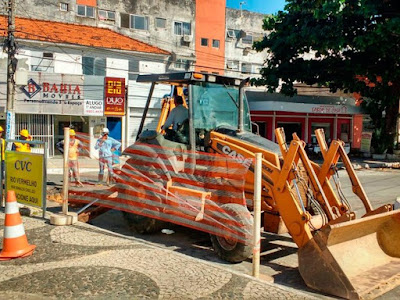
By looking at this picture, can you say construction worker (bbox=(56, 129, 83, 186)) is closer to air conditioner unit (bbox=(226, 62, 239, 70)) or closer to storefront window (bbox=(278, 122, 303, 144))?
storefront window (bbox=(278, 122, 303, 144))

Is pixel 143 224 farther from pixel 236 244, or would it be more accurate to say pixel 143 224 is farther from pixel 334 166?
pixel 334 166

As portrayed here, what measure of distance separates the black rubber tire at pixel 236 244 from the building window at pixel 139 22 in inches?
1137

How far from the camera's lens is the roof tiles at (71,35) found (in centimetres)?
2395

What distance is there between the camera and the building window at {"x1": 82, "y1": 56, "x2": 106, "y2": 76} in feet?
82.6

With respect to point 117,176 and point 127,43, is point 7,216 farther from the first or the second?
point 127,43

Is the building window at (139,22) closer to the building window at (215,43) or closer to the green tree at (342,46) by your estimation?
the building window at (215,43)

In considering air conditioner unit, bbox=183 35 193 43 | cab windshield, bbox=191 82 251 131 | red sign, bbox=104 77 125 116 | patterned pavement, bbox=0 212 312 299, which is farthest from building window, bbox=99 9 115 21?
patterned pavement, bbox=0 212 312 299

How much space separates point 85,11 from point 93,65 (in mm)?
8008

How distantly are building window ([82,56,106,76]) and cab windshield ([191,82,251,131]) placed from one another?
1932 cm

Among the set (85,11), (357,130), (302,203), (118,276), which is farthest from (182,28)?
(118,276)

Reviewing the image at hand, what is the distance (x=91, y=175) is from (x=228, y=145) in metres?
3.85

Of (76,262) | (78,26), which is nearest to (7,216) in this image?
(76,262)

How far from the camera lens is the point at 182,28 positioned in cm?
3394

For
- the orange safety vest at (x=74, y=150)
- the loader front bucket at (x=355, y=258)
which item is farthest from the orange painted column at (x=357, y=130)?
the loader front bucket at (x=355, y=258)
